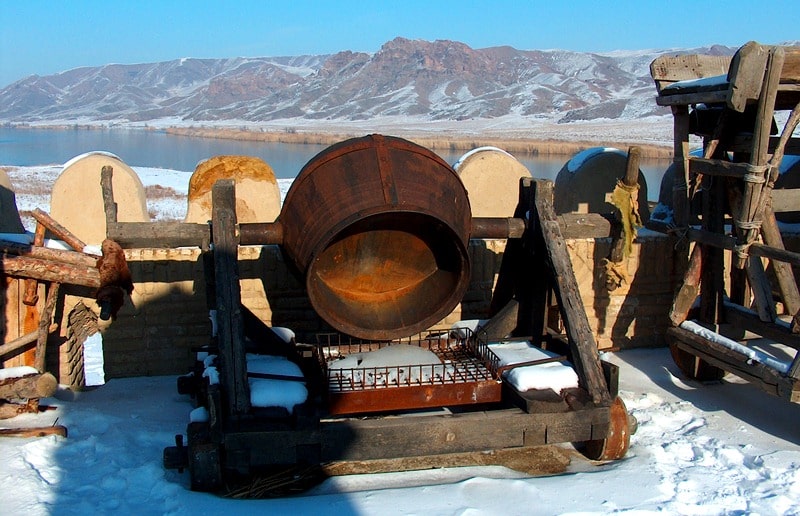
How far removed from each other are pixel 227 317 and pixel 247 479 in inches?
35.6

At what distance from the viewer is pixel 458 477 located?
14.4 feet

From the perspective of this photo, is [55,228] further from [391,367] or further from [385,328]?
[391,367]

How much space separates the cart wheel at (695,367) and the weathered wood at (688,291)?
31 centimetres

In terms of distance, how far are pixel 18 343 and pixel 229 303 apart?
219 cm

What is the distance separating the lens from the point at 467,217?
493 cm

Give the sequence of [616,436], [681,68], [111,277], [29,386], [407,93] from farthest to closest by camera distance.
Result: 1. [407,93]
2. [681,68]
3. [111,277]
4. [29,386]
5. [616,436]

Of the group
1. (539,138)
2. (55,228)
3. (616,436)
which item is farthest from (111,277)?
(539,138)

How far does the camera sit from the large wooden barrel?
4395mm

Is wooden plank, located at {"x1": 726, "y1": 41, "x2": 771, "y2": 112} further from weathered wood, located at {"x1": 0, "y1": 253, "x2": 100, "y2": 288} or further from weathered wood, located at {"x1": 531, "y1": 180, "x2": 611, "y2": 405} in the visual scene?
weathered wood, located at {"x1": 0, "y1": 253, "x2": 100, "y2": 288}

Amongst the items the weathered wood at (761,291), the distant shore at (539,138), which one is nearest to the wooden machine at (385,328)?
the weathered wood at (761,291)

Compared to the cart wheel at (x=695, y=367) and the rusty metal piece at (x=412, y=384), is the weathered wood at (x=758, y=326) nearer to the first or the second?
the cart wheel at (x=695, y=367)

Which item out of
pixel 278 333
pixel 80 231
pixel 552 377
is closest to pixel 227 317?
pixel 278 333

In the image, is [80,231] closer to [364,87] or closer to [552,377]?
[552,377]

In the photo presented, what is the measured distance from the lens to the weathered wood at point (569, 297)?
15.0ft
